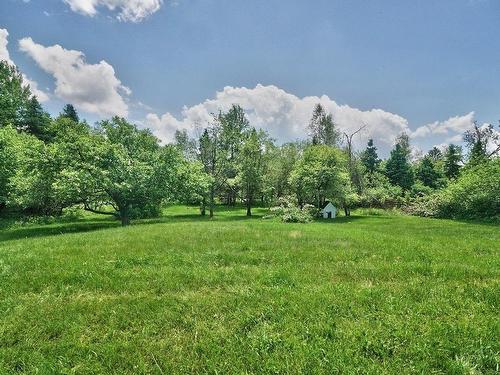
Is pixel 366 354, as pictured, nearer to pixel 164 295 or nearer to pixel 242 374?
pixel 242 374

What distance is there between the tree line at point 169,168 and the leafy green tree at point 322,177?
5.4 inches

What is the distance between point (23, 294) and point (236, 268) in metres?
4.92

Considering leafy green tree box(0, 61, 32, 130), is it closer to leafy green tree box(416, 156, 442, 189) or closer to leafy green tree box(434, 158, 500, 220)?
leafy green tree box(434, 158, 500, 220)

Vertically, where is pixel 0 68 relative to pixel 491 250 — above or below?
above

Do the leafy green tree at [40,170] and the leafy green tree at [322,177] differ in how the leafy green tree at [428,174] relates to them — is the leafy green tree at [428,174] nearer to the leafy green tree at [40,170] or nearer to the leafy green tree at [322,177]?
the leafy green tree at [322,177]

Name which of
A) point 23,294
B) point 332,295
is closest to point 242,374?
point 332,295

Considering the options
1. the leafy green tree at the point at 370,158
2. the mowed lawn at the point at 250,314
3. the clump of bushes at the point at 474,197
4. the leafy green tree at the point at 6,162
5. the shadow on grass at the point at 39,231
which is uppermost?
the leafy green tree at the point at 370,158

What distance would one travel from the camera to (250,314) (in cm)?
571

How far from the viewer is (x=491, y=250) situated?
11.1 metres

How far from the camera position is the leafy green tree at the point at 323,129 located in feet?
244

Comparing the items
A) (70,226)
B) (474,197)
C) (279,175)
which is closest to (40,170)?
(70,226)

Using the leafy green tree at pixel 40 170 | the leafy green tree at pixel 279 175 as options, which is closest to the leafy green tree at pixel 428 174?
the leafy green tree at pixel 279 175

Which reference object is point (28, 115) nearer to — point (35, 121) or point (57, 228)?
point (35, 121)

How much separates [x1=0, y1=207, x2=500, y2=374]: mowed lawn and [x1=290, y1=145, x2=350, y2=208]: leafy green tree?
32490 millimetres
